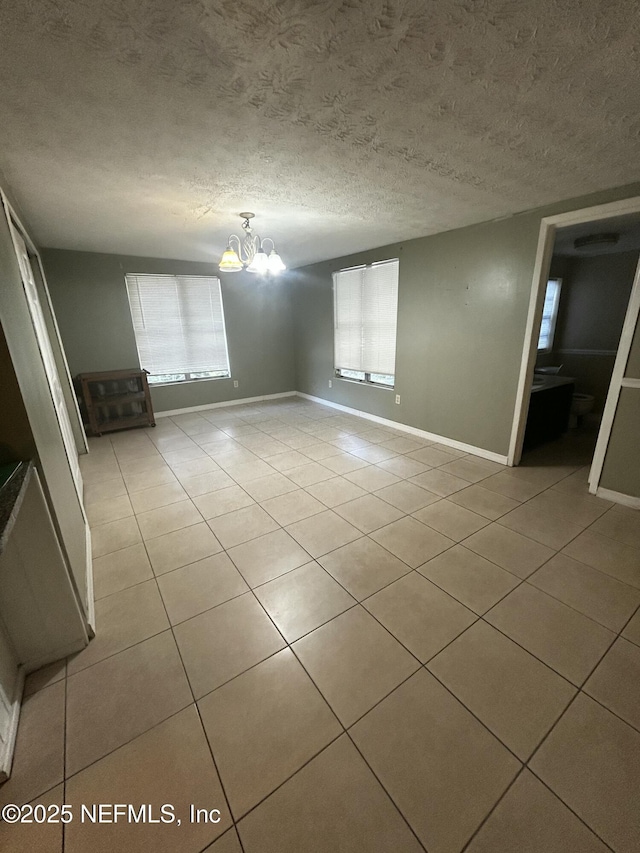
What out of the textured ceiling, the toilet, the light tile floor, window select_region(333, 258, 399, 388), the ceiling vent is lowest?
the light tile floor

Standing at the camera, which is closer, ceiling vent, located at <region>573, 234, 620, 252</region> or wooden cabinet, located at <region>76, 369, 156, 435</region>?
ceiling vent, located at <region>573, 234, 620, 252</region>

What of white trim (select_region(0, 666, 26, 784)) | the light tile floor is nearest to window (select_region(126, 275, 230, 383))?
the light tile floor

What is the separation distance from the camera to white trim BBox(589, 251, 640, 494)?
7.61 feet

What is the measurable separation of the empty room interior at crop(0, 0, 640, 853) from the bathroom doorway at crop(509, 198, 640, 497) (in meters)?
0.05

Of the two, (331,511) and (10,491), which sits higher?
(10,491)

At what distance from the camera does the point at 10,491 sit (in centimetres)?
103

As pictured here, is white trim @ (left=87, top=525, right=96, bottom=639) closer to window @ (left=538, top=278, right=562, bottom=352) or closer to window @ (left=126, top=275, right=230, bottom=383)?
window @ (left=126, top=275, right=230, bottom=383)

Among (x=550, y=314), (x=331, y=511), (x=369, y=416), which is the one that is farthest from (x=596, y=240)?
(x=331, y=511)

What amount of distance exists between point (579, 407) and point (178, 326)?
5.57 metres

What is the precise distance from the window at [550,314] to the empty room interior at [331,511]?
1324 millimetres

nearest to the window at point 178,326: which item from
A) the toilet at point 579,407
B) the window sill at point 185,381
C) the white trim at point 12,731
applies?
the window sill at point 185,381

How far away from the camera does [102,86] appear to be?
49.0 inches

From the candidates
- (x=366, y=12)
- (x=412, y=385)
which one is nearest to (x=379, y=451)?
(x=412, y=385)

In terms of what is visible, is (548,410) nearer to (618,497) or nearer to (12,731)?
(618,497)
